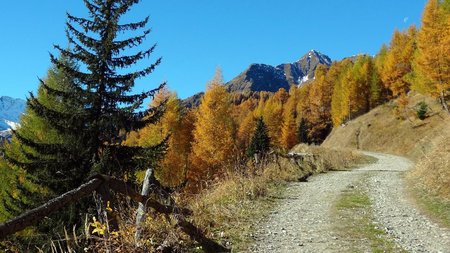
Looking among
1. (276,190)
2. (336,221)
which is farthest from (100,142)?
(336,221)

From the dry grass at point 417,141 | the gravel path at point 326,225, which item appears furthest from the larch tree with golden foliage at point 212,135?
the gravel path at point 326,225

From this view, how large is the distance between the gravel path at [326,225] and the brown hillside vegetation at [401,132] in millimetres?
4363

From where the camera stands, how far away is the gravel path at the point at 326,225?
7.50 metres

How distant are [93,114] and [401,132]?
147ft

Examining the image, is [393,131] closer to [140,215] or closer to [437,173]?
[437,173]

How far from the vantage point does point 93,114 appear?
16.3m

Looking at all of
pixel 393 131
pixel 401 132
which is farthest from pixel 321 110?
pixel 401 132

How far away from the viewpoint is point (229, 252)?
714 cm

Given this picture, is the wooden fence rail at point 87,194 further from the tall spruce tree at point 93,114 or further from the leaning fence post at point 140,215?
the tall spruce tree at point 93,114

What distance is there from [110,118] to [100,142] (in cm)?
111

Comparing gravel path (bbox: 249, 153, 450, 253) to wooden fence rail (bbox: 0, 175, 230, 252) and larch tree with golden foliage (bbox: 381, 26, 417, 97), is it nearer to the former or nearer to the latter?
wooden fence rail (bbox: 0, 175, 230, 252)

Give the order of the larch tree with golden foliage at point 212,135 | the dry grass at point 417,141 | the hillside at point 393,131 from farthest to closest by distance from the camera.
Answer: the hillside at point 393,131 → the larch tree with golden foliage at point 212,135 → the dry grass at point 417,141

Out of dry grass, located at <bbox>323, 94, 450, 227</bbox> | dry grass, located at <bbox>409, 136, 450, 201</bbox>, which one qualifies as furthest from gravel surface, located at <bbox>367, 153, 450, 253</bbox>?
dry grass, located at <bbox>409, 136, 450, 201</bbox>

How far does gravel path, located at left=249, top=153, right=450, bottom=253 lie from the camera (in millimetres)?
7504
